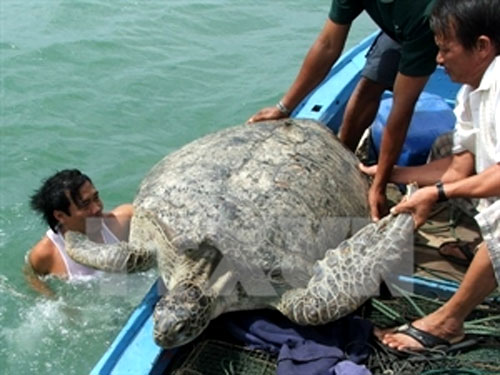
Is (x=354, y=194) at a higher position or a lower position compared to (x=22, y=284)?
higher

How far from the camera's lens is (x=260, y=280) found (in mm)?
2791

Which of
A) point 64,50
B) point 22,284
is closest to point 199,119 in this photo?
point 64,50

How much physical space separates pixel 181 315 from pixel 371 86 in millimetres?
1995

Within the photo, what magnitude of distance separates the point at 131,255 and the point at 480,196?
1.59 m

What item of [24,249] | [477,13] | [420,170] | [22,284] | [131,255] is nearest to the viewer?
[477,13]

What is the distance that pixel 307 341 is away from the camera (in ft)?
8.57

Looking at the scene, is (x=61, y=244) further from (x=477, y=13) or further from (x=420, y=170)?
(x=477, y=13)

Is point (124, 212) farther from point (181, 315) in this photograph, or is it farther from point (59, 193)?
point (181, 315)

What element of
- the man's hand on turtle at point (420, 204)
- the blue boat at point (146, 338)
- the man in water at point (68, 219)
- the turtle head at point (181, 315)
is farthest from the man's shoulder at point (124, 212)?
the man's hand on turtle at point (420, 204)

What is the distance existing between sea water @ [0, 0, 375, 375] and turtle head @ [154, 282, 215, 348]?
1.01 m

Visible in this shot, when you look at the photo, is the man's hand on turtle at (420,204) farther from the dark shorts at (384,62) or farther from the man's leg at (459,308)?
the dark shorts at (384,62)

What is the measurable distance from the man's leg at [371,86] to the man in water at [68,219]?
1.49 m

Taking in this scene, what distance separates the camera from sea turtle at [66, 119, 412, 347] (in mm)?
2668

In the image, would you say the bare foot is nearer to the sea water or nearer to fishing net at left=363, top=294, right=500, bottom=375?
fishing net at left=363, top=294, right=500, bottom=375
